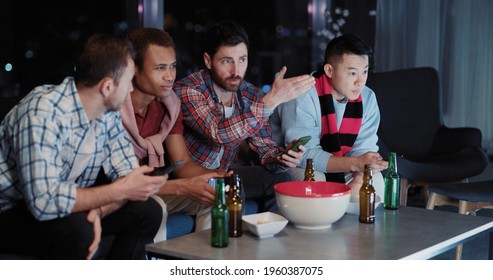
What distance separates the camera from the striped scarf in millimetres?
3207

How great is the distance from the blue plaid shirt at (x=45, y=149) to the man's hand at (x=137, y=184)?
141mm

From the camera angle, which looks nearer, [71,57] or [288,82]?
[288,82]

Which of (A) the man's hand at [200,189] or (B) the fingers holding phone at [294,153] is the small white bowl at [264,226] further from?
(B) the fingers holding phone at [294,153]

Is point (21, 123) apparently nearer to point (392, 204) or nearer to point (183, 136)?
point (183, 136)

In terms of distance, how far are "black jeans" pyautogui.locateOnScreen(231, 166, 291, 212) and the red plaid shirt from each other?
0.12 feet

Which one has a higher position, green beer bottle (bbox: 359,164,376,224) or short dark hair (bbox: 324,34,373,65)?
short dark hair (bbox: 324,34,373,65)

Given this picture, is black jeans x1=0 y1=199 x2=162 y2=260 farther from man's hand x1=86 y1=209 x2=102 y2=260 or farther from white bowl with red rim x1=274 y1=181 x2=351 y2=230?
white bowl with red rim x1=274 y1=181 x2=351 y2=230

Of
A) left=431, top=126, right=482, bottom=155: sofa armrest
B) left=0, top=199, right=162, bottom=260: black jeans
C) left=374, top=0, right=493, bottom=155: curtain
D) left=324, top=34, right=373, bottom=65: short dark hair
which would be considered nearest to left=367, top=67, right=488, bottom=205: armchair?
left=431, top=126, right=482, bottom=155: sofa armrest

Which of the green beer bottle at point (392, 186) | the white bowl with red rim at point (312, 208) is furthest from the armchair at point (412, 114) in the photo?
the white bowl with red rim at point (312, 208)

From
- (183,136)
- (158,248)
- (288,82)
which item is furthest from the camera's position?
(183,136)

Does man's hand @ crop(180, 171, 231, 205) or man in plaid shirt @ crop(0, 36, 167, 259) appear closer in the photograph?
man in plaid shirt @ crop(0, 36, 167, 259)
